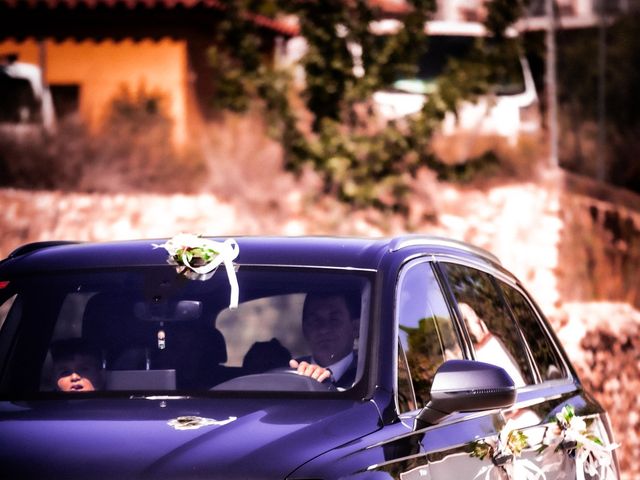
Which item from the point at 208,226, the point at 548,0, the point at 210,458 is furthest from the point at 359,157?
the point at 210,458

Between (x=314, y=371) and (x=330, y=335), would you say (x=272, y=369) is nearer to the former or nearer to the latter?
(x=314, y=371)

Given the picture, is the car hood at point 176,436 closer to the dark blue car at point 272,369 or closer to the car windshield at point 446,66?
the dark blue car at point 272,369

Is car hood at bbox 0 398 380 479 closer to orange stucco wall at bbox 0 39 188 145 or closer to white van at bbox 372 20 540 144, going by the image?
white van at bbox 372 20 540 144

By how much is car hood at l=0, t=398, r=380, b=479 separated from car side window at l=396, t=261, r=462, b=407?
0.51 meters

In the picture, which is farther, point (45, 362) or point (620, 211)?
point (620, 211)

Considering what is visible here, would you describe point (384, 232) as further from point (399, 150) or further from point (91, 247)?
point (91, 247)

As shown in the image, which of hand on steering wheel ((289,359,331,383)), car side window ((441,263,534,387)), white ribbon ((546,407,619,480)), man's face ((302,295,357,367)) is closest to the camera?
hand on steering wheel ((289,359,331,383))

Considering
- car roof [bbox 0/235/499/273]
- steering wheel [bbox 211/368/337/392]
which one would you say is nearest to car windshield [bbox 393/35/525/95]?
car roof [bbox 0/235/499/273]

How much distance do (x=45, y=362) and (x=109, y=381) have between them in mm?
330

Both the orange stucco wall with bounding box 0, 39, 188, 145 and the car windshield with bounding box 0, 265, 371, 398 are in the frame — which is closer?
the car windshield with bounding box 0, 265, 371, 398

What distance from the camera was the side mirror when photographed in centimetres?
529

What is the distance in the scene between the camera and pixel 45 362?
19.8ft

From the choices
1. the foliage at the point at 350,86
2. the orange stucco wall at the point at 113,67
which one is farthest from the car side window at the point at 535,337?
the orange stucco wall at the point at 113,67

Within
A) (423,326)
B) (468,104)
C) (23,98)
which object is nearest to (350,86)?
(468,104)
